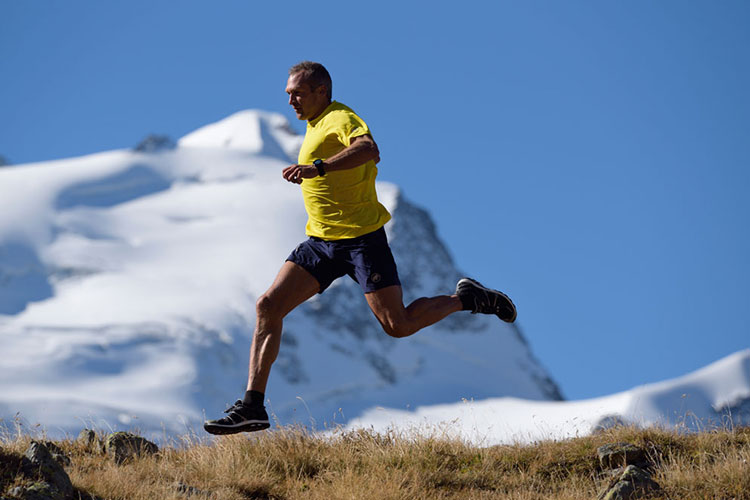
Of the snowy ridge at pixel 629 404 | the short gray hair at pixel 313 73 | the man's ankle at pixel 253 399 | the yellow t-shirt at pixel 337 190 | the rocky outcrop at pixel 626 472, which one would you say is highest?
the short gray hair at pixel 313 73

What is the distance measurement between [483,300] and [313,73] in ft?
6.85

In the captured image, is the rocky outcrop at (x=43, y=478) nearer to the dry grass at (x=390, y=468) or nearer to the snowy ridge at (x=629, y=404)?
the dry grass at (x=390, y=468)

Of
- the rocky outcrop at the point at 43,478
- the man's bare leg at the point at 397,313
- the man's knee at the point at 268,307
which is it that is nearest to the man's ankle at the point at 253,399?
the man's knee at the point at 268,307

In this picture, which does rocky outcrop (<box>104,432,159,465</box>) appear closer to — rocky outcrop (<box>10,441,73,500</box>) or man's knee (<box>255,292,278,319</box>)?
rocky outcrop (<box>10,441,73,500</box>)

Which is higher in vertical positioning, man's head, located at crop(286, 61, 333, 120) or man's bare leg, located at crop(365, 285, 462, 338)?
man's head, located at crop(286, 61, 333, 120)

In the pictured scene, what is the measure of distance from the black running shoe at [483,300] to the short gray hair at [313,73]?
70.1 inches

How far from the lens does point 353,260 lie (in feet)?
21.4

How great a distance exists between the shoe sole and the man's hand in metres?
1.63

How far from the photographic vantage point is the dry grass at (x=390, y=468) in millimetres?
6180

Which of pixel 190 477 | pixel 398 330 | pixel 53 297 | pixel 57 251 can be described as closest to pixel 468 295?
pixel 398 330

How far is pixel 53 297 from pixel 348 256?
18444cm

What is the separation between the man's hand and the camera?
5781 millimetres

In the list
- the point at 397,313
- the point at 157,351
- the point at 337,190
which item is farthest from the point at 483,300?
the point at 157,351

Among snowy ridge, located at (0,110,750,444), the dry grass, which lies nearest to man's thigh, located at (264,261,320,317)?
the dry grass
